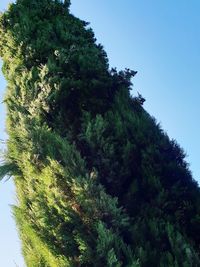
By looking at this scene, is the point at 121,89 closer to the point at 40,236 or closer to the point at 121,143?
the point at 121,143

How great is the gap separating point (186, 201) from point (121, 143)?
1630mm

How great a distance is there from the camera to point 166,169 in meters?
7.10

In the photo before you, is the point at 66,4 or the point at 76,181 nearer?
the point at 76,181

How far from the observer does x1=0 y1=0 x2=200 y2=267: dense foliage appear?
6.09m

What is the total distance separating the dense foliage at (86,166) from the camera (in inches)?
240

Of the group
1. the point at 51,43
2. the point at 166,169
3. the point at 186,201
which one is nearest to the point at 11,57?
the point at 51,43

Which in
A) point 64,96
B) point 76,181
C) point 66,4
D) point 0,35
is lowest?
point 76,181

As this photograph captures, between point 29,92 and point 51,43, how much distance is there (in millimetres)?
1762

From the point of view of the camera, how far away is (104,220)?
6.13m

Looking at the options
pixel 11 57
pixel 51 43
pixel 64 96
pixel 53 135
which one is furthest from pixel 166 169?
pixel 11 57

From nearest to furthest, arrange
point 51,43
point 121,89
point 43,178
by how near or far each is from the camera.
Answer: point 43,178 < point 121,89 < point 51,43

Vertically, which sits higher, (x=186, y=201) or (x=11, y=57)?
(x=11, y=57)

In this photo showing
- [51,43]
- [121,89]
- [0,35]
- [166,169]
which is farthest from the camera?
[0,35]

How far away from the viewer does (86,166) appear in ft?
24.0
